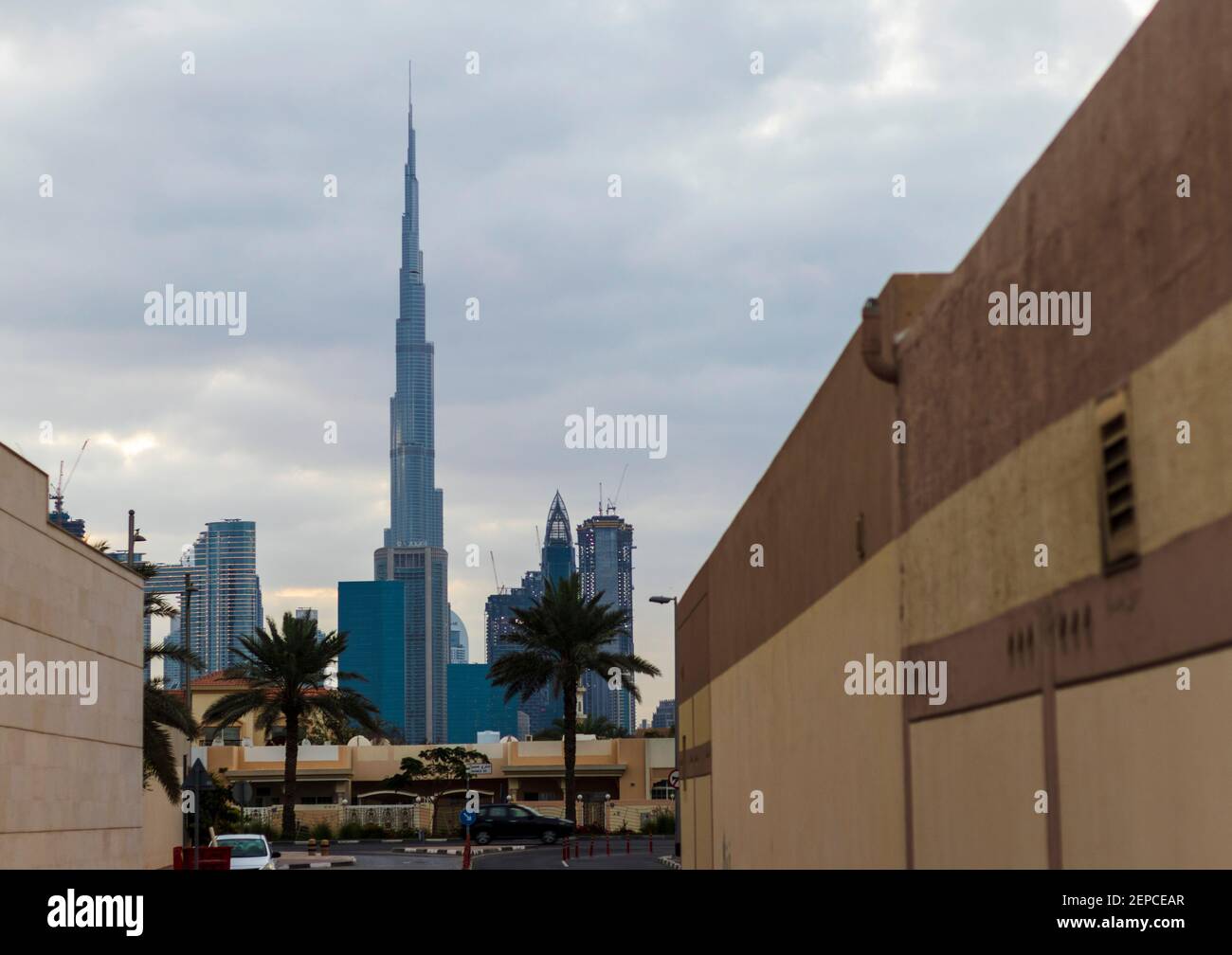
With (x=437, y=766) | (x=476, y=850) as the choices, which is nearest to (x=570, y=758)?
(x=476, y=850)

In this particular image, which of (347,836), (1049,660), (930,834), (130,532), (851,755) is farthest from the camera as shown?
(347,836)

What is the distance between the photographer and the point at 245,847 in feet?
110

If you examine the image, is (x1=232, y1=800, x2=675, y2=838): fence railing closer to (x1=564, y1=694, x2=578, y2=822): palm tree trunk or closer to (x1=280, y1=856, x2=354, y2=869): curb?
(x1=564, y1=694, x2=578, y2=822): palm tree trunk

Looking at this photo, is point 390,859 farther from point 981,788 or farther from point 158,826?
point 981,788

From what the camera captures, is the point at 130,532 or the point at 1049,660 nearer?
the point at 1049,660

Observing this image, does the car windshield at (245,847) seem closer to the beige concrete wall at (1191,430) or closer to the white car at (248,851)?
the white car at (248,851)

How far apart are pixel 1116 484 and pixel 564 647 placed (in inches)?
2224

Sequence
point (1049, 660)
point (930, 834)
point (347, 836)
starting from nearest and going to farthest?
point (1049, 660)
point (930, 834)
point (347, 836)

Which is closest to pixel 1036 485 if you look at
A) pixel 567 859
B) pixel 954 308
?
pixel 954 308

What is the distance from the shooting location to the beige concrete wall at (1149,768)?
7164 millimetres

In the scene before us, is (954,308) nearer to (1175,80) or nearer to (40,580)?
(1175,80)

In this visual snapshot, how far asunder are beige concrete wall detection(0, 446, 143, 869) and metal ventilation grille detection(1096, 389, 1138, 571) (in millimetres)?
21619
